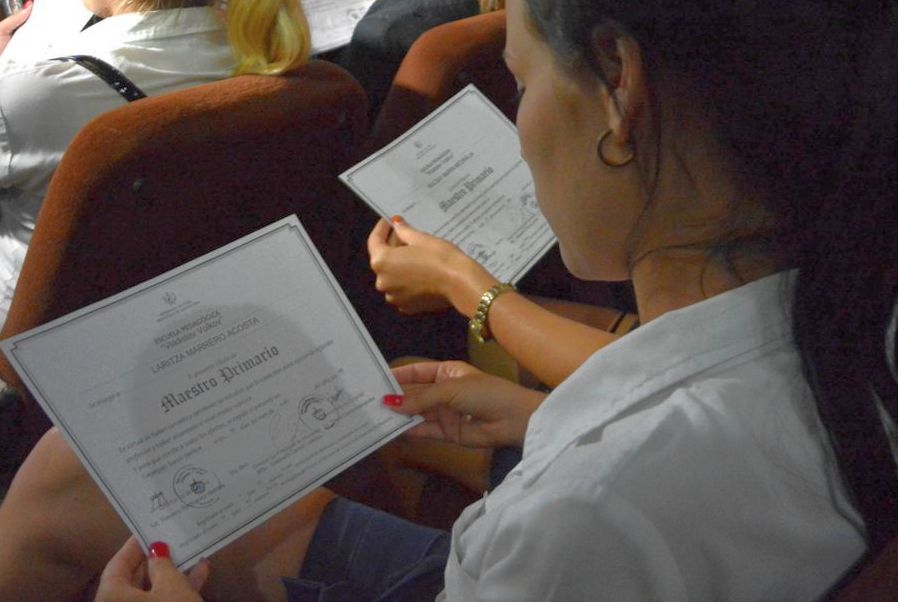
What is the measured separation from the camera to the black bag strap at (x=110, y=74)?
3.45 feet

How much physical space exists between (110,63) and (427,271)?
0.50 metres

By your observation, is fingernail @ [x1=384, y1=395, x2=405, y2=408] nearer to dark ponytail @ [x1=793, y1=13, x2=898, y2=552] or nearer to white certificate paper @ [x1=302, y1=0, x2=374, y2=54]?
dark ponytail @ [x1=793, y1=13, x2=898, y2=552]

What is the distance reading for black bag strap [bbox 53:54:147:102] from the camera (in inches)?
41.4

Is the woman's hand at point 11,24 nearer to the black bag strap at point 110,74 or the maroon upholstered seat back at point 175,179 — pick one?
the black bag strap at point 110,74

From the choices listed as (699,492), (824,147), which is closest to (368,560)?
(699,492)

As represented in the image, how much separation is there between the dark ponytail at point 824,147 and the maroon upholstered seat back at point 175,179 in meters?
0.52

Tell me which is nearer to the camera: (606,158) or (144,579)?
(606,158)

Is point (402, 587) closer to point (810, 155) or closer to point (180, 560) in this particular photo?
point (180, 560)

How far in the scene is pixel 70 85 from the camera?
3.36 ft

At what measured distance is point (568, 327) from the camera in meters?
0.93

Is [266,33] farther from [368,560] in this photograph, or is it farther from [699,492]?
[699,492]

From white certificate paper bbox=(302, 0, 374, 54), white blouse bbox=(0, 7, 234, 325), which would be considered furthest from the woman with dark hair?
white certificate paper bbox=(302, 0, 374, 54)

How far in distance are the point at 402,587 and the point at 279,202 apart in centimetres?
54

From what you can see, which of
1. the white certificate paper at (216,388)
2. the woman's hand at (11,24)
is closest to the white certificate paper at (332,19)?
the woman's hand at (11,24)
